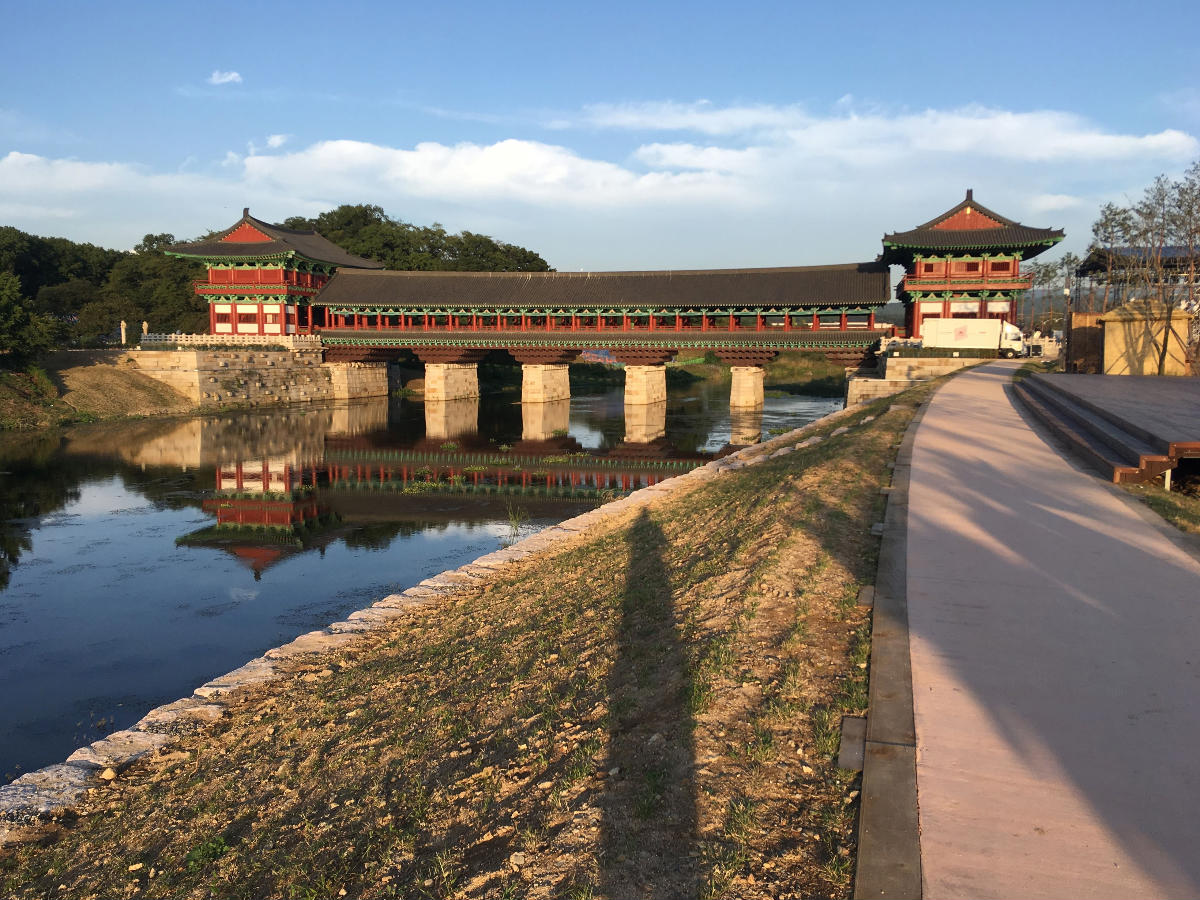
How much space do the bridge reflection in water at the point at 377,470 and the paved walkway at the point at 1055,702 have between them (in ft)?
46.7

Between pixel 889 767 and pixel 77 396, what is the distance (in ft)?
154

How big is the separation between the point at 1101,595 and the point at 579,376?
2692 inches

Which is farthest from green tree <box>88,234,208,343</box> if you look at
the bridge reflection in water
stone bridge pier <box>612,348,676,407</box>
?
stone bridge pier <box>612,348,676,407</box>

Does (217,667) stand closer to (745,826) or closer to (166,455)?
(745,826)

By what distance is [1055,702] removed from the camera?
17.2 ft

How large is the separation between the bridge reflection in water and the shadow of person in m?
11.9

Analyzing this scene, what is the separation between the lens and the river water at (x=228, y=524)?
11.8m

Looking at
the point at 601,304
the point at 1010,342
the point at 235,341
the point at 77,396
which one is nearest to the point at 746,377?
the point at 601,304

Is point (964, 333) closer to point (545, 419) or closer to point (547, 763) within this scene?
point (545, 419)

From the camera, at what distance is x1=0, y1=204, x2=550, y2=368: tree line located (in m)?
66.8

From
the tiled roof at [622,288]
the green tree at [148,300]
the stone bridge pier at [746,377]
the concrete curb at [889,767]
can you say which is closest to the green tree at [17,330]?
the tiled roof at [622,288]

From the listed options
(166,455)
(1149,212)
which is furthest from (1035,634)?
(1149,212)

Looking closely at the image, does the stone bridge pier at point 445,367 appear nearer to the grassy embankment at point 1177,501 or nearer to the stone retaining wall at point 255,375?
the stone retaining wall at point 255,375

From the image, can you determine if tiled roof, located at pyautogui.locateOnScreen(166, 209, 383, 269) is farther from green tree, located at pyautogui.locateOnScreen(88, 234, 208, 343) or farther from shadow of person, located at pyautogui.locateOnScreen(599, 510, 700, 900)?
shadow of person, located at pyautogui.locateOnScreen(599, 510, 700, 900)
